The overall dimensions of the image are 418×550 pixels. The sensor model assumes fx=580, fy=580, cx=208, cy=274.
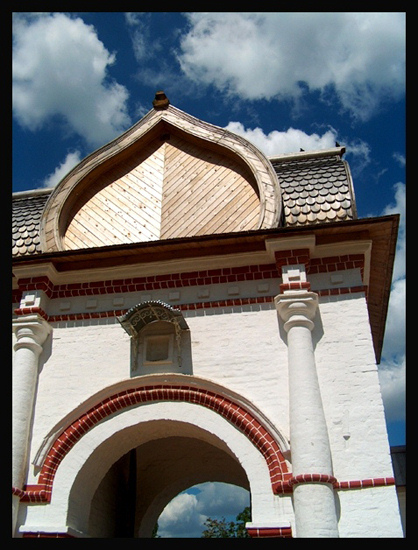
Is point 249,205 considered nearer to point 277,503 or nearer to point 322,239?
point 322,239

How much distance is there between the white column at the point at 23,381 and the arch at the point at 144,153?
45.2 inches

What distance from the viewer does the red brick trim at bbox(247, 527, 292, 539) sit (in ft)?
17.4

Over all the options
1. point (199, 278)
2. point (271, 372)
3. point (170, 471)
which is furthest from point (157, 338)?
point (170, 471)

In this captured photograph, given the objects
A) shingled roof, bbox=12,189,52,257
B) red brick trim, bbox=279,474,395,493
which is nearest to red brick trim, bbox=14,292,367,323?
shingled roof, bbox=12,189,52,257

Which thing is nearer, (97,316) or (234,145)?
(97,316)

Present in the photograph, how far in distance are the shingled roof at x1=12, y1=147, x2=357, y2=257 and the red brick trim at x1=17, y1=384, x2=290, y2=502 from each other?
241cm

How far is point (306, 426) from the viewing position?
561 centimetres

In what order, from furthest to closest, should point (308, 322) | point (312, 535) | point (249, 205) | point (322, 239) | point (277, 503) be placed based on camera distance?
point (249, 205), point (322, 239), point (308, 322), point (277, 503), point (312, 535)

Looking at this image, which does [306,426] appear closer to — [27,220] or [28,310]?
[28,310]

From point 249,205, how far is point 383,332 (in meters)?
3.10

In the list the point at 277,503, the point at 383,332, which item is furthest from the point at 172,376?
the point at 383,332

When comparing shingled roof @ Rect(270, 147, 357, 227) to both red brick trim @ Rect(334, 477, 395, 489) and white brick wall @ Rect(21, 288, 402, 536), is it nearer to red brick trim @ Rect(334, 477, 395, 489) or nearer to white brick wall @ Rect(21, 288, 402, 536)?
white brick wall @ Rect(21, 288, 402, 536)

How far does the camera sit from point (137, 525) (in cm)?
839

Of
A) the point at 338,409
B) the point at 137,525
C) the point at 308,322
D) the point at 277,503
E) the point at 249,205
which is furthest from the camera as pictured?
the point at 137,525
